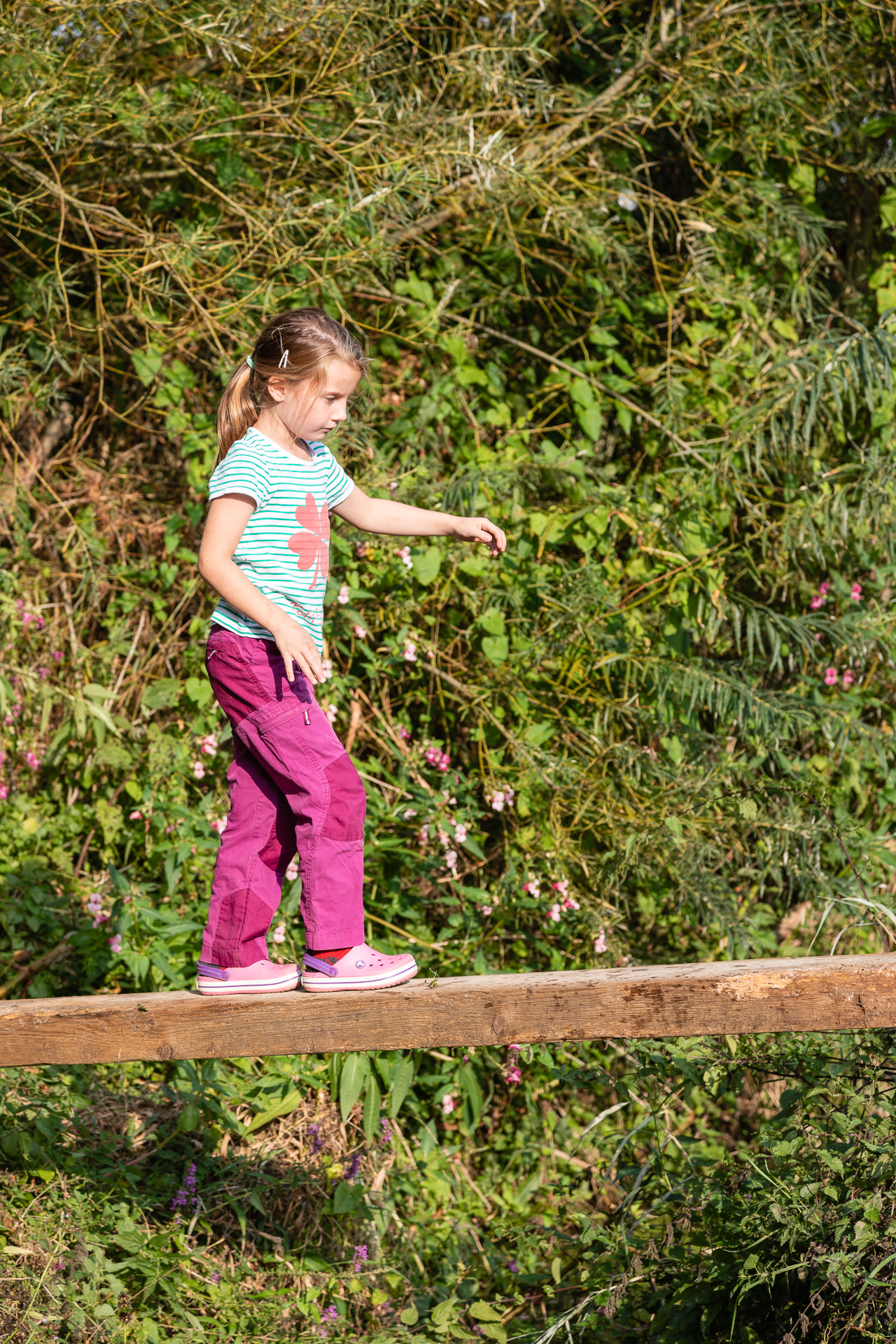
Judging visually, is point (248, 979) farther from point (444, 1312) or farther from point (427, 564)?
point (427, 564)

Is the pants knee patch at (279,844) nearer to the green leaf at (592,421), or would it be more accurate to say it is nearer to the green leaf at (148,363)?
the green leaf at (148,363)

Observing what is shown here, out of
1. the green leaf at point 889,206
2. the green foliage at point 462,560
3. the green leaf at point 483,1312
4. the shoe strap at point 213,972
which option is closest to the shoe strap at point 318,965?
the shoe strap at point 213,972

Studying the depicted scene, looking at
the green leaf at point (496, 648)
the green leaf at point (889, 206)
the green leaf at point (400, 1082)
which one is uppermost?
the green leaf at point (889, 206)

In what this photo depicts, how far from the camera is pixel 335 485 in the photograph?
2.22m

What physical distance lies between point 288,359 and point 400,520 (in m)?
0.45

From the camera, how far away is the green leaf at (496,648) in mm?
3174

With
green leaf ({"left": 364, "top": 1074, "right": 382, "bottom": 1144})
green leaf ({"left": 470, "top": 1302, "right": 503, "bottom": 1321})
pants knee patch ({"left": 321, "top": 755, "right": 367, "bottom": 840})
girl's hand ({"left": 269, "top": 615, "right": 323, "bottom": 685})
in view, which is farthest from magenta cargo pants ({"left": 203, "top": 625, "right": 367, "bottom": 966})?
green leaf ({"left": 470, "top": 1302, "right": 503, "bottom": 1321})

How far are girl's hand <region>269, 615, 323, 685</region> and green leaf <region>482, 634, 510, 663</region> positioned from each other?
1.35 meters

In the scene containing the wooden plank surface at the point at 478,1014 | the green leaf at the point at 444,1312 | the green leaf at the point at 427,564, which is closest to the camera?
the wooden plank surface at the point at 478,1014

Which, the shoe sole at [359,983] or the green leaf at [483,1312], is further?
the green leaf at [483,1312]

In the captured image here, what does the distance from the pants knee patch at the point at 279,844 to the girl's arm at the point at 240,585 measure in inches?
14.2

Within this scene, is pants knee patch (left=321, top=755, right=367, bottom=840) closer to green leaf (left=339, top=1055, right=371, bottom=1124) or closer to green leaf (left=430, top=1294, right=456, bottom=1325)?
green leaf (left=339, top=1055, right=371, bottom=1124)

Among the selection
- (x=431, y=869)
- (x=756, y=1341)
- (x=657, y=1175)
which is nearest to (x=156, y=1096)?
(x=431, y=869)

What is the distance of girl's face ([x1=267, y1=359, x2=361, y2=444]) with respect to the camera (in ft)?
6.67
